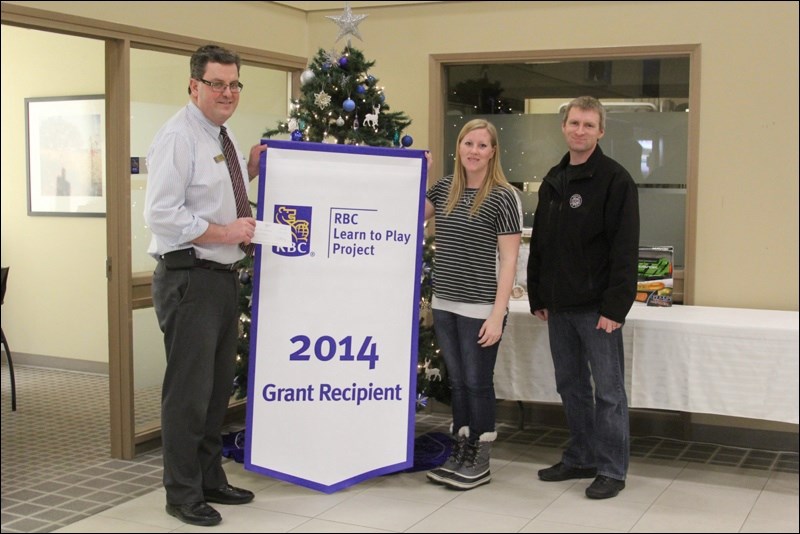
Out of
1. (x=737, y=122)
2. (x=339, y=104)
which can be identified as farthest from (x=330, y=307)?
(x=737, y=122)

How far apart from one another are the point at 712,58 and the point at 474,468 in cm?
248

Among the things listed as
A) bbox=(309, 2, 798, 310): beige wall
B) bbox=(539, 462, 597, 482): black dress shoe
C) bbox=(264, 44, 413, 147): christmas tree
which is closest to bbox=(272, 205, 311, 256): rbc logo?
bbox=(264, 44, 413, 147): christmas tree

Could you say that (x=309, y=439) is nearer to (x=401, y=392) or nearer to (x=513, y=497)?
(x=401, y=392)

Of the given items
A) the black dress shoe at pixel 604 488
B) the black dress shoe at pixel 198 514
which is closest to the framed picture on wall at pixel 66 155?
the black dress shoe at pixel 198 514

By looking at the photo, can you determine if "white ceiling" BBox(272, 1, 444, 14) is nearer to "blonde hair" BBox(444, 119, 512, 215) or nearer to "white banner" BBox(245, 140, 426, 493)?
"blonde hair" BBox(444, 119, 512, 215)

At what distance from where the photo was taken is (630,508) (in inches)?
157

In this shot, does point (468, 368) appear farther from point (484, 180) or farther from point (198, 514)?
point (198, 514)

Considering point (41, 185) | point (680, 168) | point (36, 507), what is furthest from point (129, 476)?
point (41, 185)

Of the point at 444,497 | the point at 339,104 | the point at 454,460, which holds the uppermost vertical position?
the point at 339,104

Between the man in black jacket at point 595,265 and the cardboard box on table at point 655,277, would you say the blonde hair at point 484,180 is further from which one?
the cardboard box on table at point 655,277

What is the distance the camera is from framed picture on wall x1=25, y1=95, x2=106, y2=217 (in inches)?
281

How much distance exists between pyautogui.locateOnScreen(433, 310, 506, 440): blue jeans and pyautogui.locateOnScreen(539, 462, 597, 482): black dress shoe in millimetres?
362

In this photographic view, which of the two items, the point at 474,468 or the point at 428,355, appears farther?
the point at 428,355

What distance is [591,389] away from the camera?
4398mm
